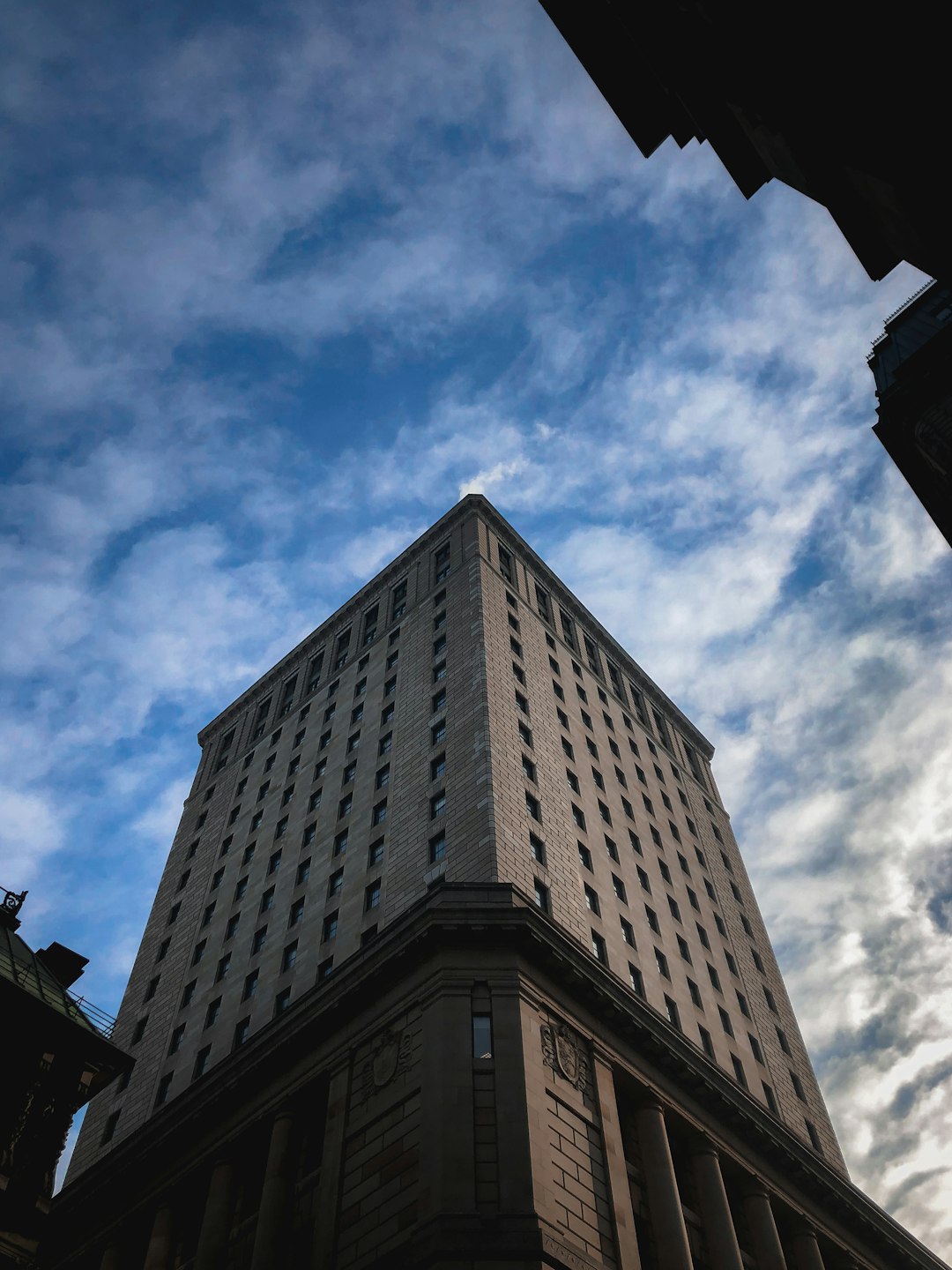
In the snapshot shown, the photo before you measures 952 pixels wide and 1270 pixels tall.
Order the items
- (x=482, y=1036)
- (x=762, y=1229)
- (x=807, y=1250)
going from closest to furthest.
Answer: (x=482, y=1036) < (x=762, y=1229) < (x=807, y=1250)

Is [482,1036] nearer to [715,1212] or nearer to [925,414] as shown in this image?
[715,1212]

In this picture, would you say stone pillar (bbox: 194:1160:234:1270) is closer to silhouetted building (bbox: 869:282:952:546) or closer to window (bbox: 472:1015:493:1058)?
window (bbox: 472:1015:493:1058)

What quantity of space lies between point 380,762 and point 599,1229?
24.5m

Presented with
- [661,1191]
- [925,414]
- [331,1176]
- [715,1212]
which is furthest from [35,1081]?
[925,414]

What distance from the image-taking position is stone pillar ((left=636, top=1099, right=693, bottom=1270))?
96.2 ft

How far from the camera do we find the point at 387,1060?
30.8 metres

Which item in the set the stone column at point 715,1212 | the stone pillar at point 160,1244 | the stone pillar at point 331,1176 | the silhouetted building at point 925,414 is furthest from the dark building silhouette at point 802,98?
the stone pillar at point 160,1244

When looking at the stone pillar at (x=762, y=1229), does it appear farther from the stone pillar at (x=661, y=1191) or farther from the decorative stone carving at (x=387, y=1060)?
the decorative stone carving at (x=387, y=1060)

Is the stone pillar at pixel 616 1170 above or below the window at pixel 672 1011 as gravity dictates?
below

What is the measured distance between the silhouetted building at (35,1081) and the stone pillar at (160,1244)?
11716 mm

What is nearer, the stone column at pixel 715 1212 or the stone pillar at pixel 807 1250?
the stone column at pixel 715 1212

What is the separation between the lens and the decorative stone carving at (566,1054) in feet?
99.4

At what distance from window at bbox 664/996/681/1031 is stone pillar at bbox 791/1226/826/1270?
26.8 feet

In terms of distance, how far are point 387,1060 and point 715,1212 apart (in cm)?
1202
